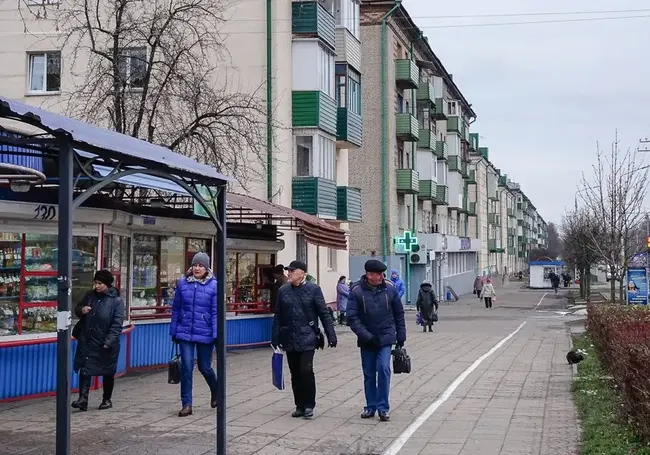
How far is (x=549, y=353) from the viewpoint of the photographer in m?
18.2

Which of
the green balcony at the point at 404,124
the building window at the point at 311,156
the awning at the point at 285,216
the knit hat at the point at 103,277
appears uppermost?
the green balcony at the point at 404,124

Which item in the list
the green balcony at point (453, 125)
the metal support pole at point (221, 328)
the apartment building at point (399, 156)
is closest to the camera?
the metal support pole at point (221, 328)

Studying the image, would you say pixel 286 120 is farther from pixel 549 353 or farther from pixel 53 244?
pixel 53 244

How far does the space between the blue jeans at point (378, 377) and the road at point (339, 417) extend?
257 mm

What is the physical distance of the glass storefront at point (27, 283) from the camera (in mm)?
10727

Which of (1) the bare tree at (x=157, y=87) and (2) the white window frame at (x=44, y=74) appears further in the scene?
(2) the white window frame at (x=44, y=74)

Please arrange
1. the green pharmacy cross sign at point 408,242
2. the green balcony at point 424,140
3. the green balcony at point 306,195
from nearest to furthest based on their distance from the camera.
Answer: the green balcony at point 306,195, the green pharmacy cross sign at point 408,242, the green balcony at point 424,140

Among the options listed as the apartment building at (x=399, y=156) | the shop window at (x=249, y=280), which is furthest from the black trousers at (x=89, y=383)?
the apartment building at (x=399, y=156)

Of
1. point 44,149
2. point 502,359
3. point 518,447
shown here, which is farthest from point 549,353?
point 44,149

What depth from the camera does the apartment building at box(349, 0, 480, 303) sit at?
4075cm

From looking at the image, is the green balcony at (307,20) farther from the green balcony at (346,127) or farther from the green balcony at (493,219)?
the green balcony at (493,219)

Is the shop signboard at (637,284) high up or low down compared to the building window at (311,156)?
down

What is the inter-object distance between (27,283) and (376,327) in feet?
15.9

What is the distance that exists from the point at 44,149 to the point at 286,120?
20.5 meters
